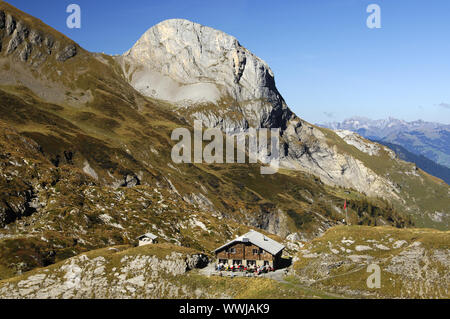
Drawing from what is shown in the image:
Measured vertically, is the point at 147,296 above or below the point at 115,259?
below

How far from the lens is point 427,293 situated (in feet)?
171

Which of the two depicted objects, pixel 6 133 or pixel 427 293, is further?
pixel 6 133

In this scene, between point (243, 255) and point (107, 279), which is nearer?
point (107, 279)

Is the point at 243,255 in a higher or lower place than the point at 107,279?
higher

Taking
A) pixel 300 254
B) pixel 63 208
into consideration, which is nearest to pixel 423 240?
pixel 300 254

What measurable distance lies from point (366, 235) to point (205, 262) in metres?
28.7

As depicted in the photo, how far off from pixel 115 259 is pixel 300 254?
30.8 m

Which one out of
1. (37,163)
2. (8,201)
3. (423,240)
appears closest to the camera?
(423,240)

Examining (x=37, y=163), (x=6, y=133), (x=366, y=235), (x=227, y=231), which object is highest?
(x=6, y=133)

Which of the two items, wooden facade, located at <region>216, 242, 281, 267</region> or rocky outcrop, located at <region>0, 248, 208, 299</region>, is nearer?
rocky outcrop, located at <region>0, 248, 208, 299</region>

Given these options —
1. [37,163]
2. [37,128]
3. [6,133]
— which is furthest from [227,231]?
[37,128]

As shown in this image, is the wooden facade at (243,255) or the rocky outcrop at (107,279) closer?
the rocky outcrop at (107,279)

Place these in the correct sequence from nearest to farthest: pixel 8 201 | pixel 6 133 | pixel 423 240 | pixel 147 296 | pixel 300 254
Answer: pixel 147 296
pixel 423 240
pixel 300 254
pixel 8 201
pixel 6 133

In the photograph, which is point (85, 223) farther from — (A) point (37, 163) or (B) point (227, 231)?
(B) point (227, 231)
